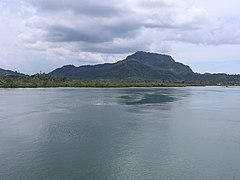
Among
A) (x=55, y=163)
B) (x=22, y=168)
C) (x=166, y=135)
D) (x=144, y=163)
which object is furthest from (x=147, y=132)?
(x=22, y=168)

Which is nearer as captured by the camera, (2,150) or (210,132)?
(2,150)

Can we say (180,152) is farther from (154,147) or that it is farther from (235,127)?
(235,127)

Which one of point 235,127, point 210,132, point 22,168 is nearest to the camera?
point 22,168

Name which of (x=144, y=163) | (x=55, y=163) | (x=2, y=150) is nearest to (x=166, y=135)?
(x=144, y=163)

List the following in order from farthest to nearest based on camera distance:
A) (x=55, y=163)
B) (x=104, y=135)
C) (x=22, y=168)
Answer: (x=104, y=135)
(x=55, y=163)
(x=22, y=168)

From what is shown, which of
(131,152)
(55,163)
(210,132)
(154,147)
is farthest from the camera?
(210,132)

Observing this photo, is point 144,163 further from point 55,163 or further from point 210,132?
point 210,132

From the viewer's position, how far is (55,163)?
15.1 meters

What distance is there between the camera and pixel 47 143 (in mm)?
18969

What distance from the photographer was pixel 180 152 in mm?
17531

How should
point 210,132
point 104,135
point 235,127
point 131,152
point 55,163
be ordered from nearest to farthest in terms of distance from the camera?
1. point 55,163
2. point 131,152
3. point 104,135
4. point 210,132
5. point 235,127

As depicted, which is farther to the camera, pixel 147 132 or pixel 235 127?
pixel 235 127

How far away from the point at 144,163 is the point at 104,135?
274 inches

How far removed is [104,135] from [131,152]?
4.96 m
